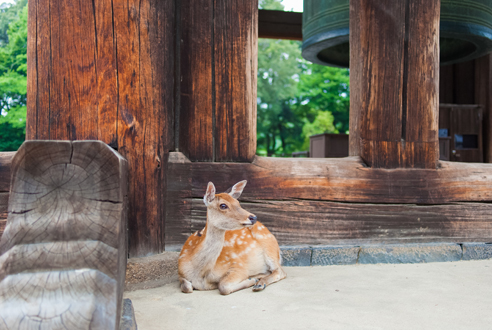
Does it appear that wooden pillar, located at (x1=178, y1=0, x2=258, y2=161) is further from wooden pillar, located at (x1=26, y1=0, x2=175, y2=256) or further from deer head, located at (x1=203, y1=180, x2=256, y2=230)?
deer head, located at (x1=203, y1=180, x2=256, y2=230)

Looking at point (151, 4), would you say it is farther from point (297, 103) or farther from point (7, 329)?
point (297, 103)

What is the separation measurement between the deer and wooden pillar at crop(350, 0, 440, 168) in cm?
124

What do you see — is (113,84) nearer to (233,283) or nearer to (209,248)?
(209,248)

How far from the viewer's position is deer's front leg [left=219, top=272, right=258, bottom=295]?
255 centimetres

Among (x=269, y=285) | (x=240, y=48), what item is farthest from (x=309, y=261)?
(x=240, y=48)

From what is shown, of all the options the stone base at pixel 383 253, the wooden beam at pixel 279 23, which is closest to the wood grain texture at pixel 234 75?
the stone base at pixel 383 253

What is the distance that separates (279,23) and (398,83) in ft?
19.8

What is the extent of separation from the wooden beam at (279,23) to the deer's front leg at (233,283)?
707 centimetres

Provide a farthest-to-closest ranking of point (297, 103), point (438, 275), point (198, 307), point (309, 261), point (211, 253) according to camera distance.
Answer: point (297, 103)
point (309, 261)
point (438, 275)
point (211, 253)
point (198, 307)

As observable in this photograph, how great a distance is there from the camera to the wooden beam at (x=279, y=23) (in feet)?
29.2

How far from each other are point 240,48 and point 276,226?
135 cm

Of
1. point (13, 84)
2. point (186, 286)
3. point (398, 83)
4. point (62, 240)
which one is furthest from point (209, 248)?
point (13, 84)

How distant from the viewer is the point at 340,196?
10.9 feet

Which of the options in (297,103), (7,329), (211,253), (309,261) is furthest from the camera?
(297,103)
